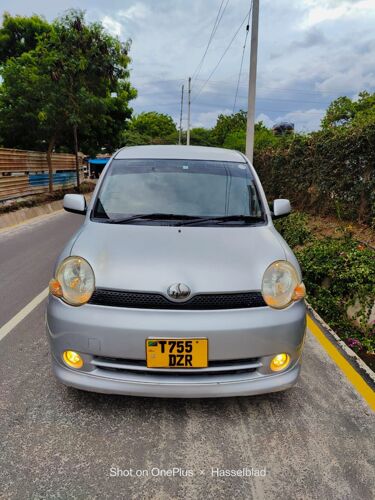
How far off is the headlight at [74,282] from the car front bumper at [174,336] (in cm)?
6

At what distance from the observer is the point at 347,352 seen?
11.7 feet

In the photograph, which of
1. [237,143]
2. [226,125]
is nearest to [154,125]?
[226,125]

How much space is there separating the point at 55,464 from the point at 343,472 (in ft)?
4.94

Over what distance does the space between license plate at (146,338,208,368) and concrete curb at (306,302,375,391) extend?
4.77ft

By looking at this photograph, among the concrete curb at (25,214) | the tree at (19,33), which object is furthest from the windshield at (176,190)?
the tree at (19,33)

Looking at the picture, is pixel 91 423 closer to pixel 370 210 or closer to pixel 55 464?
pixel 55 464

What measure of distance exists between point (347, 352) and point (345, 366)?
27 cm

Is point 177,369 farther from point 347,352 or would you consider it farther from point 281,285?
point 347,352

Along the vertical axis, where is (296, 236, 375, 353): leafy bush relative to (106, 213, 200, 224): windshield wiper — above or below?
below

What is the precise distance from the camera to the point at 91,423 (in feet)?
8.40

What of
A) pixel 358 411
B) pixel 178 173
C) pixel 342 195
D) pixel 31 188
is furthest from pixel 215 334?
pixel 31 188

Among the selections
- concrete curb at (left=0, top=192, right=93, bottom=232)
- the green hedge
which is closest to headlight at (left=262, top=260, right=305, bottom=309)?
the green hedge

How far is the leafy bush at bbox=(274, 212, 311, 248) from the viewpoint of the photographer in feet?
25.0

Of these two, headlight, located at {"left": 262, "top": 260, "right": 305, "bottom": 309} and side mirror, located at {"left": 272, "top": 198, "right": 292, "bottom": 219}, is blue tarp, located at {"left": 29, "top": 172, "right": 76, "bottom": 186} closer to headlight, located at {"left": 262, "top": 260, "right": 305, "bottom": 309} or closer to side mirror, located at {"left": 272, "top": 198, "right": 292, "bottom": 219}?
side mirror, located at {"left": 272, "top": 198, "right": 292, "bottom": 219}
